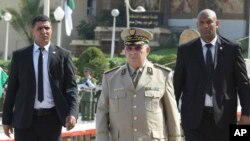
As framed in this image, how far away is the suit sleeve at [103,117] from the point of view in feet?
16.2

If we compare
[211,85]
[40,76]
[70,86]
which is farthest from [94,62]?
[211,85]

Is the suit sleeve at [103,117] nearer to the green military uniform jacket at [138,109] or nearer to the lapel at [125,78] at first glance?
the green military uniform jacket at [138,109]

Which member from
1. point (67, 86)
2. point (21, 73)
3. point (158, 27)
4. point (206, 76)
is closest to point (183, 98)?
point (206, 76)

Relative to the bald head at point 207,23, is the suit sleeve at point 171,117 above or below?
below

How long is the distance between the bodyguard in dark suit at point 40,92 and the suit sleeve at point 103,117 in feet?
3.71

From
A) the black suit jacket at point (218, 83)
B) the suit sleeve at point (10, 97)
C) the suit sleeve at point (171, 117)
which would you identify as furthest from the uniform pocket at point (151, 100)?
the suit sleeve at point (10, 97)

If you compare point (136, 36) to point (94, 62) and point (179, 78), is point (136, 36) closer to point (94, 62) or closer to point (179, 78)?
point (179, 78)

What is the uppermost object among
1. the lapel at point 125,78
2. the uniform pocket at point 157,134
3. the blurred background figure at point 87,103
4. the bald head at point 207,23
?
the bald head at point 207,23

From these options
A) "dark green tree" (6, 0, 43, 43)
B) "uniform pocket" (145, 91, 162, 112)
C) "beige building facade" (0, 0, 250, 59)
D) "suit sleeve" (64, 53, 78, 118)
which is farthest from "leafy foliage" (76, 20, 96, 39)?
"uniform pocket" (145, 91, 162, 112)

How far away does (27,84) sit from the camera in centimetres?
620

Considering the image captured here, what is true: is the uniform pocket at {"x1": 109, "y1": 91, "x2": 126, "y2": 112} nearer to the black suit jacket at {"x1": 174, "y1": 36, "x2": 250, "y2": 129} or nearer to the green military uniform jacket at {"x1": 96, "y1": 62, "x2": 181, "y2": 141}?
the green military uniform jacket at {"x1": 96, "y1": 62, "x2": 181, "y2": 141}

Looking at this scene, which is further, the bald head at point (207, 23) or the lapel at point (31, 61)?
the lapel at point (31, 61)

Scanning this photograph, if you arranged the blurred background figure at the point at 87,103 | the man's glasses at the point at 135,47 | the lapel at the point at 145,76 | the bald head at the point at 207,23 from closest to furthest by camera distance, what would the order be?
the man's glasses at the point at 135,47 < the lapel at the point at 145,76 < the bald head at the point at 207,23 < the blurred background figure at the point at 87,103

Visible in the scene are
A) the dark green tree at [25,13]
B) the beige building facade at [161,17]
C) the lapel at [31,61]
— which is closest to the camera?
the lapel at [31,61]
